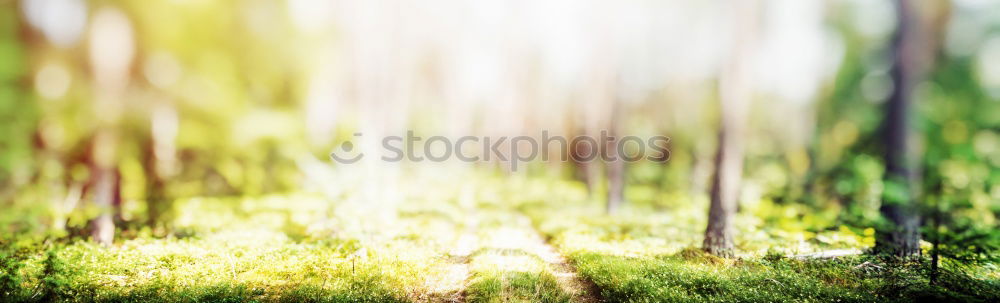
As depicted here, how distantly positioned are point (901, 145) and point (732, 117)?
3070 millimetres

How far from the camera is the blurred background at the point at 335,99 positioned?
762 cm

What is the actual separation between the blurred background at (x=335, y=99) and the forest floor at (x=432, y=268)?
80cm

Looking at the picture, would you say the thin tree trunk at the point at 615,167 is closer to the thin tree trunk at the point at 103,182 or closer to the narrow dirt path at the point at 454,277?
the narrow dirt path at the point at 454,277

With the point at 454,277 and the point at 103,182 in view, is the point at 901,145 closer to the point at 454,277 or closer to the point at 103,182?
the point at 454,277

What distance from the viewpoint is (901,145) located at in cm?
773

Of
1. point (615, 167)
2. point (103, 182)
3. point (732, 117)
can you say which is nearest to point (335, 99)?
point (103, 182)

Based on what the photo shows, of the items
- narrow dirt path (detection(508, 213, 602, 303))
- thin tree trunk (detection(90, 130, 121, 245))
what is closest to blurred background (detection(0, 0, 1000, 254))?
thin tree trunk (detection(90, 130, 121, 245))

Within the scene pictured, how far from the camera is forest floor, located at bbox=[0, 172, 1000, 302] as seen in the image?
18.9ft

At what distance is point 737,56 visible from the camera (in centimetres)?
843

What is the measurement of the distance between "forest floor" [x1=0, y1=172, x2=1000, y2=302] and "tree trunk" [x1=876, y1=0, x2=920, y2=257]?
48cm

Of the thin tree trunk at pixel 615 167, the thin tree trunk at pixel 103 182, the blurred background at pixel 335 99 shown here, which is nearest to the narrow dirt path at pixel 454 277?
the blurred background at pixel 335 99

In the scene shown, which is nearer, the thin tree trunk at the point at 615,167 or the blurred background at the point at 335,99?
the blurred background at the point at 335,99

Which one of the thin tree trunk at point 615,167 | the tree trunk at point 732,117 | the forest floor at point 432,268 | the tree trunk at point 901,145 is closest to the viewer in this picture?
the forest floor at point 432,268

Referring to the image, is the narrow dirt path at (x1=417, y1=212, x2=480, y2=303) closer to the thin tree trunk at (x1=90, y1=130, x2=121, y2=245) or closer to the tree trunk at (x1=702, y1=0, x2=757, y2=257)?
the tree trunk at (x1=702, y1=0, x2=757, y2=257)
